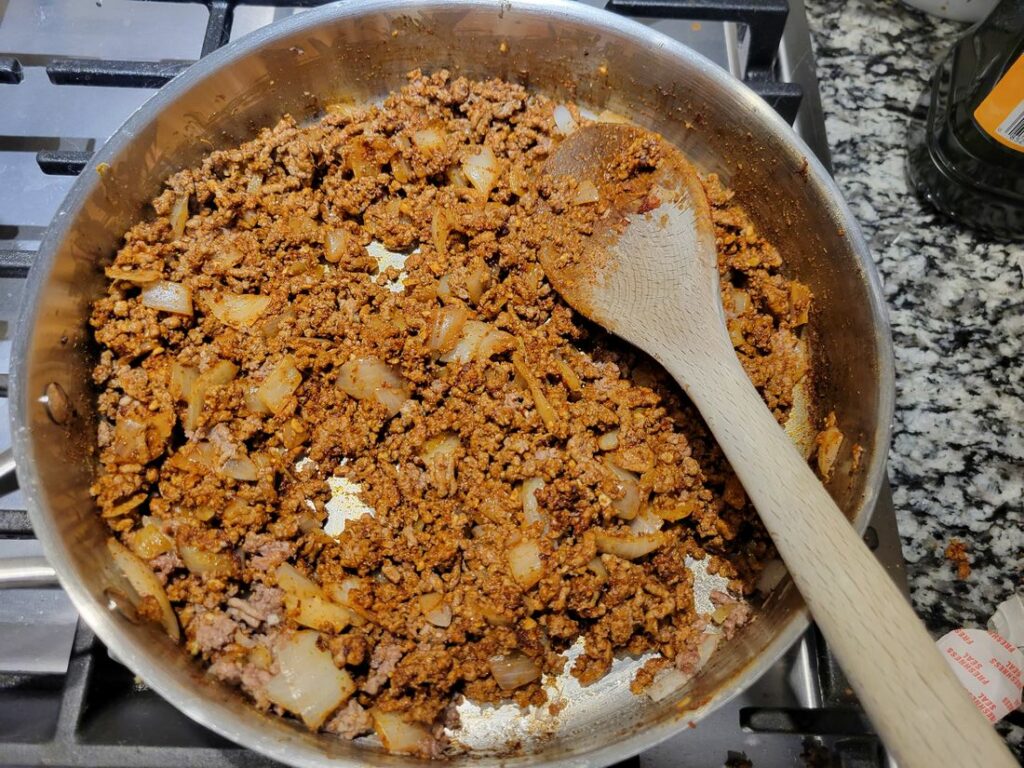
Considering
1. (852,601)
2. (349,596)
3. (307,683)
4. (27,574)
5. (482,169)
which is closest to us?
(852,601)

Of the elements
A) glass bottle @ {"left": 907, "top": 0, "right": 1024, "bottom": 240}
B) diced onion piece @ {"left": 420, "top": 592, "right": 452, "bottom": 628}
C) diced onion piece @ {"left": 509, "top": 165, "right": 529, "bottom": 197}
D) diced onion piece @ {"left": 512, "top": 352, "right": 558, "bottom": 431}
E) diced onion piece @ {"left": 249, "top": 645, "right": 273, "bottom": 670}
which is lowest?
diced onion piece @ {"left": 249, "top": 645, "right": 273, "bottom": 670}

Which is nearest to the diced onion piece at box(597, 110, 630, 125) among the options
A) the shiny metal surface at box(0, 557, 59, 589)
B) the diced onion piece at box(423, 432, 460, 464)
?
the diced onion piece at box(423, 432, 460, 464)

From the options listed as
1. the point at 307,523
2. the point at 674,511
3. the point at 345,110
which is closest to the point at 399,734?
the point at 307,523

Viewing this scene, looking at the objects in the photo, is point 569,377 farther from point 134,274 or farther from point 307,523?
point 134,274

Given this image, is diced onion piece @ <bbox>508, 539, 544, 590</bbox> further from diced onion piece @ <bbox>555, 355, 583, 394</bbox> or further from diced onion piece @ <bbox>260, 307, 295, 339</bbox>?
diced onion piece @ <bbox>260, 307, 295, 339</bbox>

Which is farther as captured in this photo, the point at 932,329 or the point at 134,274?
the point at 932,329

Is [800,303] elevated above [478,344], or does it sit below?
above

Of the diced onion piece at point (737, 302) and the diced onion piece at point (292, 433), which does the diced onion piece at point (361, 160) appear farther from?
the diced onion piece at point (737, 302)
